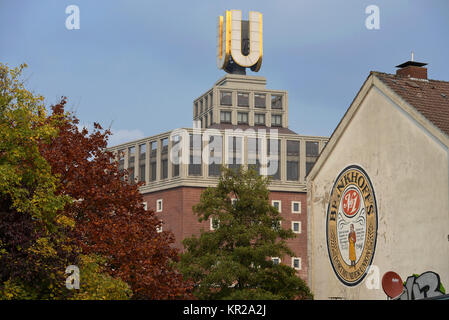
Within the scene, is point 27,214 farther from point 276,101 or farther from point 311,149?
point 276,101

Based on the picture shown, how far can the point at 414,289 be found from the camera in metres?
30.2

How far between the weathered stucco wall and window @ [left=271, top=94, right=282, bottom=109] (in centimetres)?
9746

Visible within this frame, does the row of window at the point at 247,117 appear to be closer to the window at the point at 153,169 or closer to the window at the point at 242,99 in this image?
the window at the point at 242,99

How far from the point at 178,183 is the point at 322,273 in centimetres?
6174

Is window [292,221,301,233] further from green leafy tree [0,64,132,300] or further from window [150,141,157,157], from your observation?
green leafy tree [0,64,132,300]

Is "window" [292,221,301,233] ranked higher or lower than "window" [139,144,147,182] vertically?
lower

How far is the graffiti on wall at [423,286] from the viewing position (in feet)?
94.3

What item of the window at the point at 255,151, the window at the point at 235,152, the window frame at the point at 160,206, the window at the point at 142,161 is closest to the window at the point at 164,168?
the window frame at the point at 160,206

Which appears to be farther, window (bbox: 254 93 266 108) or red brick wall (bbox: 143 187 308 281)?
window (bbox: 254 93 266 108)

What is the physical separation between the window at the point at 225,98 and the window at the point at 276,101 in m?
8.77

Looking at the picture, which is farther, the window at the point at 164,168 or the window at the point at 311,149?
the window at the point at 311,149

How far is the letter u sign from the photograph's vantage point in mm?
136625

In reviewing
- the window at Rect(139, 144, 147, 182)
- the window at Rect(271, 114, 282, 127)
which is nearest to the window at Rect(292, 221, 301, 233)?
the window at Rect(139, 144, 147, 182)

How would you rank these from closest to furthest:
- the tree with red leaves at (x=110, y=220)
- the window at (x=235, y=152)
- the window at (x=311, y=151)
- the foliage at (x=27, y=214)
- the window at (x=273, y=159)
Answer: the foliage at (x=27, y=214)
the tree with red leaves at (x=110, y=220)
the window at (x=235, y=152)
the window at (x=273, y=159)
the window at (x=311, y=151)
